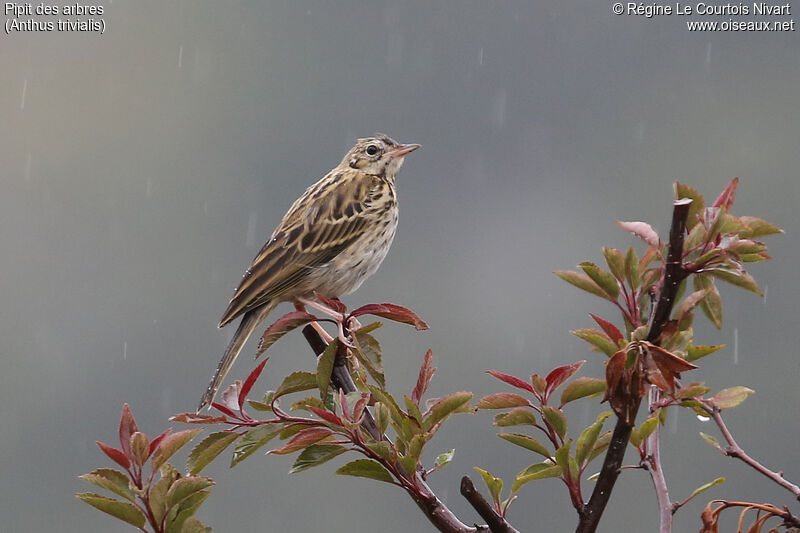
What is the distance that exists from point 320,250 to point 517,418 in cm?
443

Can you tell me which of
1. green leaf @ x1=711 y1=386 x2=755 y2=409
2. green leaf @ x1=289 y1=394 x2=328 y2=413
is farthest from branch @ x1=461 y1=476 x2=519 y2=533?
green leaf @ x1=711 y1=386 x2=755 y2=409

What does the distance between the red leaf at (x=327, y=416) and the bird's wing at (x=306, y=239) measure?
3.41 m

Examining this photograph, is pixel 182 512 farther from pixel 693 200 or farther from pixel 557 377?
pixel 693 200

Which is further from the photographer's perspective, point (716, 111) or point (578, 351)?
point (716, 111)

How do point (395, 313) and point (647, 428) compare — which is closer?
point (647, 428)

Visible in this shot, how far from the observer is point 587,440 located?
2930 millimetres

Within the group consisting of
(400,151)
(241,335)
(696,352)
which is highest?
(400,151)

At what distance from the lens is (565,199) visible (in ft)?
622

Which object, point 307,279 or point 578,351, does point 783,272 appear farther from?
point 307,279

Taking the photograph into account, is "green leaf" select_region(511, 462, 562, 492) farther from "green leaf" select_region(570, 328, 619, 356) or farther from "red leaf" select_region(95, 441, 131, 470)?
"red leaf" select_region(95, 441, 131, 470)

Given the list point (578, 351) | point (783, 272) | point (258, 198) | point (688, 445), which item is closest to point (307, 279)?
point (688, 445)

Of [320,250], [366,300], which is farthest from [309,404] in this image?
[366,300]

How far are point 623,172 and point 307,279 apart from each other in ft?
608

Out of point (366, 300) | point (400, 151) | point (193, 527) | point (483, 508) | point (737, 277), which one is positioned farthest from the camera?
point (366, 300)
